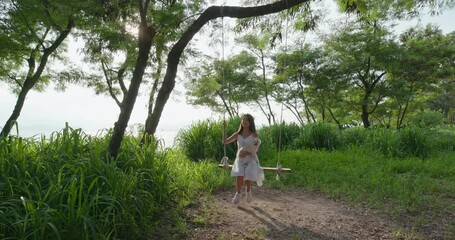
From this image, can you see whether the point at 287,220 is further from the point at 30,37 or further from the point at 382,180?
the point at 30,37

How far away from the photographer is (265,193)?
5.96 meters

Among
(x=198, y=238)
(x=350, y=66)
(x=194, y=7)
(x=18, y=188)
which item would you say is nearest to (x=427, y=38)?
(x=350, y=66)

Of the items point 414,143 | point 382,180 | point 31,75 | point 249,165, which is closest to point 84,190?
point 249,165

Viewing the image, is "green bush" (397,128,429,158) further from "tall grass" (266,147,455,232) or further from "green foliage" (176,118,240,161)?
"green foliage" (176,118,240,161)

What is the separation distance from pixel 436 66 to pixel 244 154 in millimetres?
15638

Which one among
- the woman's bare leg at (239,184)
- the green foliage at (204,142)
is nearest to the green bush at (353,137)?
the green foliage at (204,142)

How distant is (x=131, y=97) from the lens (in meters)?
4.69

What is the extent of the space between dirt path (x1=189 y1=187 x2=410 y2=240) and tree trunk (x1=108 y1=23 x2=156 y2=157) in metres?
1.44

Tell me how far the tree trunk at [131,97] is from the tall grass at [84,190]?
202 millimetres

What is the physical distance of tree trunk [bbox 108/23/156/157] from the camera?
459 cm

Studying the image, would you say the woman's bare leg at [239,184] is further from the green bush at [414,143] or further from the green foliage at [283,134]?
the green bush at [414,143]

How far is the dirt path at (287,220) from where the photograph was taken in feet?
12.9

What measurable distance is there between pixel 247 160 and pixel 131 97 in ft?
6.55

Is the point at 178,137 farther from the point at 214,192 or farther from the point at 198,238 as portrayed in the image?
the point at 198,238
